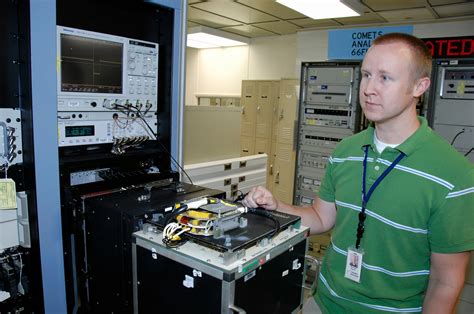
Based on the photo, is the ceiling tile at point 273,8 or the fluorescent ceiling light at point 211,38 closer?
the ceiling tile at point 273,8

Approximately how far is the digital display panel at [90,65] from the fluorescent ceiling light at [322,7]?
3069 millimetres

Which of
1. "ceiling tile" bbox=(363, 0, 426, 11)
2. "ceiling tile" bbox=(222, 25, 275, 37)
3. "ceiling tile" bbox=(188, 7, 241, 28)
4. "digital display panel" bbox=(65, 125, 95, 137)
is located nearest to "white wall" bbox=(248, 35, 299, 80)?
"ceiling tile" bbox=(222, 25, 275, 37)

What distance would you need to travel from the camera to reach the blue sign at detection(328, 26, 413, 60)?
3354mm

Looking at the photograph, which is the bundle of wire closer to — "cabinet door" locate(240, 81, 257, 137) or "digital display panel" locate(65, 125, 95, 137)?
"digital display panel" locate(65, 125, 95, 137)

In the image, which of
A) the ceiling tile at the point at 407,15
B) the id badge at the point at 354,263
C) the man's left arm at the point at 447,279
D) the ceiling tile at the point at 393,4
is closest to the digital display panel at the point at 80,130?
the id badge at the point at 354,263

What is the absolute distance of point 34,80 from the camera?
1.44m

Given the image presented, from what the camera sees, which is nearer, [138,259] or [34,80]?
[138,259]

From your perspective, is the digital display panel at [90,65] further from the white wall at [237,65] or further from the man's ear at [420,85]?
the white wall at [237,65]

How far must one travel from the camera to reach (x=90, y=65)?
169 centimetres

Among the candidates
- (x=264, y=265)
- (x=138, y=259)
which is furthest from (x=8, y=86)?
(x=264, y=265)

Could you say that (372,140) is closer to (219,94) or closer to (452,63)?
(452,63)

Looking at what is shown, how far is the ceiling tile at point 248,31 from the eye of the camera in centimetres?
662

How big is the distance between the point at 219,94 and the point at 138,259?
6.99 meters

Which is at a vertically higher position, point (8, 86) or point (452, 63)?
point (452, 63)
